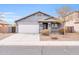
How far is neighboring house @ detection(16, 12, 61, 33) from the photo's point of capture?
1418 cm

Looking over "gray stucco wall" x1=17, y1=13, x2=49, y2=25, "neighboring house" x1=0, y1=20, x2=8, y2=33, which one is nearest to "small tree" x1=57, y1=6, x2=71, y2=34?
"gray stucco wall" x1=17, y1=13, x2=49, y2=25

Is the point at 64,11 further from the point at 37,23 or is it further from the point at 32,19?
the point at 32,19

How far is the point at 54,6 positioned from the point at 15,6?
240 cm

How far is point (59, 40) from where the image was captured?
1362 centimetres

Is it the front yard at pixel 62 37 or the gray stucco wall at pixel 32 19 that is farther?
the gray stucco wall at pixel 32 19

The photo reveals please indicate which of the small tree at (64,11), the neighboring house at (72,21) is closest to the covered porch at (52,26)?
the neighboring house at (72,21)

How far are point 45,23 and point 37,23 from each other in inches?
42.0

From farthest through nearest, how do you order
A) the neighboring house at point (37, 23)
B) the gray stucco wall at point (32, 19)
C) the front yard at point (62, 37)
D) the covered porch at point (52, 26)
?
1. the gray stucco wall at point (32, 19)
2. the neighboring house at point (37, 23)
3. the covered porch at point (52, 26)
4. the front yard at point (62, 37)

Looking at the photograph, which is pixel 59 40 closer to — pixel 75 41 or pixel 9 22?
pixel 75 41

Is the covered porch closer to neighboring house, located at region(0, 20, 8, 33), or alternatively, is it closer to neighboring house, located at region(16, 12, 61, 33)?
neighboring house, located at region(16, 12, 61, 33)

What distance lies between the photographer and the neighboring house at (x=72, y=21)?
1291 cm

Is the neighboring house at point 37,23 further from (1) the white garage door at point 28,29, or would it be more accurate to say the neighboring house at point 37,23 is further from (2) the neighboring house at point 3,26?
(2) the neighboring house at point 3,26

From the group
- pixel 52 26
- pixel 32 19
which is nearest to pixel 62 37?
pixel 52 26

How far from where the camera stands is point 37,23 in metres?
15.6
